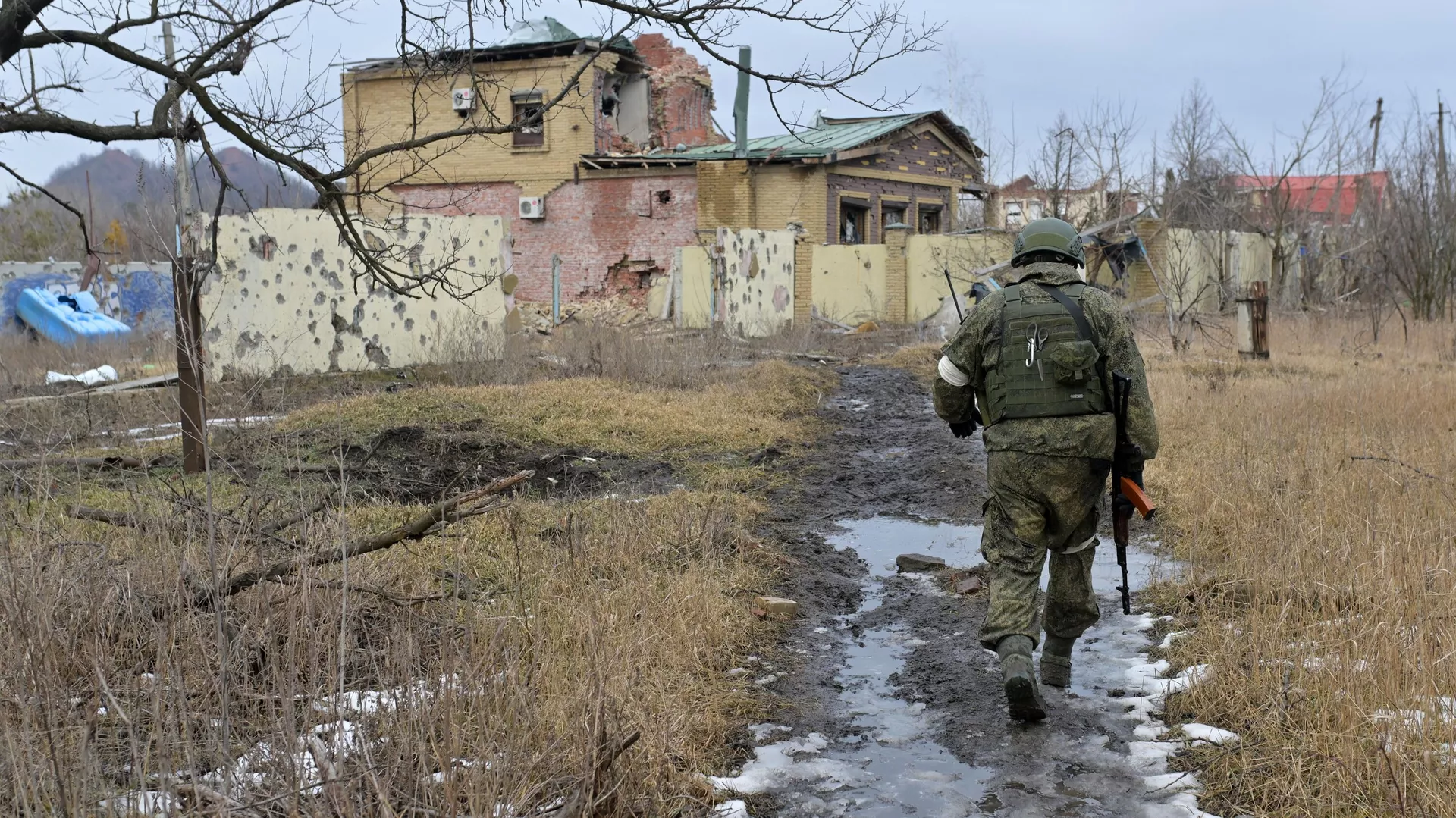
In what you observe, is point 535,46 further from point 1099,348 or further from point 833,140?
point 1099,348

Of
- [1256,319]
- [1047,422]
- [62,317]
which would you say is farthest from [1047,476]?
[62,317]

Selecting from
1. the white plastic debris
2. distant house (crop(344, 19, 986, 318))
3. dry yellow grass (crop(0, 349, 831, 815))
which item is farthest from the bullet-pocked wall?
Result: distant house (crop(344, 19, 986, 318))

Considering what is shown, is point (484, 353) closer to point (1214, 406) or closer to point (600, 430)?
point (600, 430)

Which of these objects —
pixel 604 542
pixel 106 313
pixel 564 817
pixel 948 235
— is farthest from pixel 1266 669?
pixel 106 313

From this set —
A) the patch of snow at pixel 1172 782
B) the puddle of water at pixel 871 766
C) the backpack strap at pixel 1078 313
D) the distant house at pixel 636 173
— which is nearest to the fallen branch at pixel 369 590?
the puddle of water at pixel 871 766

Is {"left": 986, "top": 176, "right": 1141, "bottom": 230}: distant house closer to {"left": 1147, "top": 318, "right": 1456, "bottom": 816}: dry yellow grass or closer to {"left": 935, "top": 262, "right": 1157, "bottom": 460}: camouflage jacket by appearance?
{"left": 1147, "top": 318, "right": 1456, "bottom": 816}: dry yellow grass

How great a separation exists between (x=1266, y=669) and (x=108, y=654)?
3802mm

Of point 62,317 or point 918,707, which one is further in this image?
point 62,317

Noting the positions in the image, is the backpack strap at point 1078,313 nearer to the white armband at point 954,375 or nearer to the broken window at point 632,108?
the white armband at point 954,375

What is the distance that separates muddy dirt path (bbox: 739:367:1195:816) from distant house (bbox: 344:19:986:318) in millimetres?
18831

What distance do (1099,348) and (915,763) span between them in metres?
1.65

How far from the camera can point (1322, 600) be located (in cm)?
443

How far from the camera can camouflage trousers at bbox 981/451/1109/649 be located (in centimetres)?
428

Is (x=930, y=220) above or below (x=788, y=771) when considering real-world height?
above
